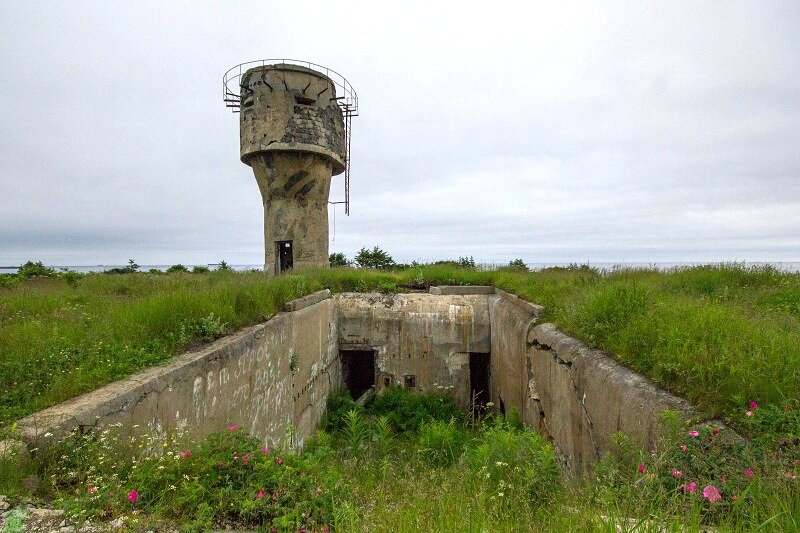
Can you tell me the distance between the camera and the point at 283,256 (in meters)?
13.9

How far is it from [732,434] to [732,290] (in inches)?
209

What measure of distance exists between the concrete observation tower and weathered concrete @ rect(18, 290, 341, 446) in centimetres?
566

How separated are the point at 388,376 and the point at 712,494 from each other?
819 cm

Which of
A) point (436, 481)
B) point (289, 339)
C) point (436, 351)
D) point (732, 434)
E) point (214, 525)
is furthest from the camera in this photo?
point (436, 351)

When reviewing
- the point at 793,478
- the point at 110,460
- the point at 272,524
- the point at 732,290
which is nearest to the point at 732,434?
the point at 793,478

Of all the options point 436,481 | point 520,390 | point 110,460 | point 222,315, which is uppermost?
point 222,315

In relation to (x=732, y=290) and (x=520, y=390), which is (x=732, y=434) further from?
→ (x=732, y=290)

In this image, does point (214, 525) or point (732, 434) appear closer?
point (214, 525)

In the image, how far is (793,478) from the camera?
183 centimetres

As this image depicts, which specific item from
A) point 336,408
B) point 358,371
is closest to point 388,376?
point 336,408

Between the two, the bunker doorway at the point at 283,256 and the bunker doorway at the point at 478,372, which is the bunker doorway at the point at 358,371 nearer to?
the bunker doorway at the point at 478,372

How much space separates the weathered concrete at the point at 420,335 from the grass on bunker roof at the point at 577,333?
275 centimetres

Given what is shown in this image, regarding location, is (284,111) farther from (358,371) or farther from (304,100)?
(358,371)

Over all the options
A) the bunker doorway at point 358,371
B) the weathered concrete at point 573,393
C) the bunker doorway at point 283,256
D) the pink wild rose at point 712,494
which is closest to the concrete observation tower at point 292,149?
the bunker doorway at point 283,256
